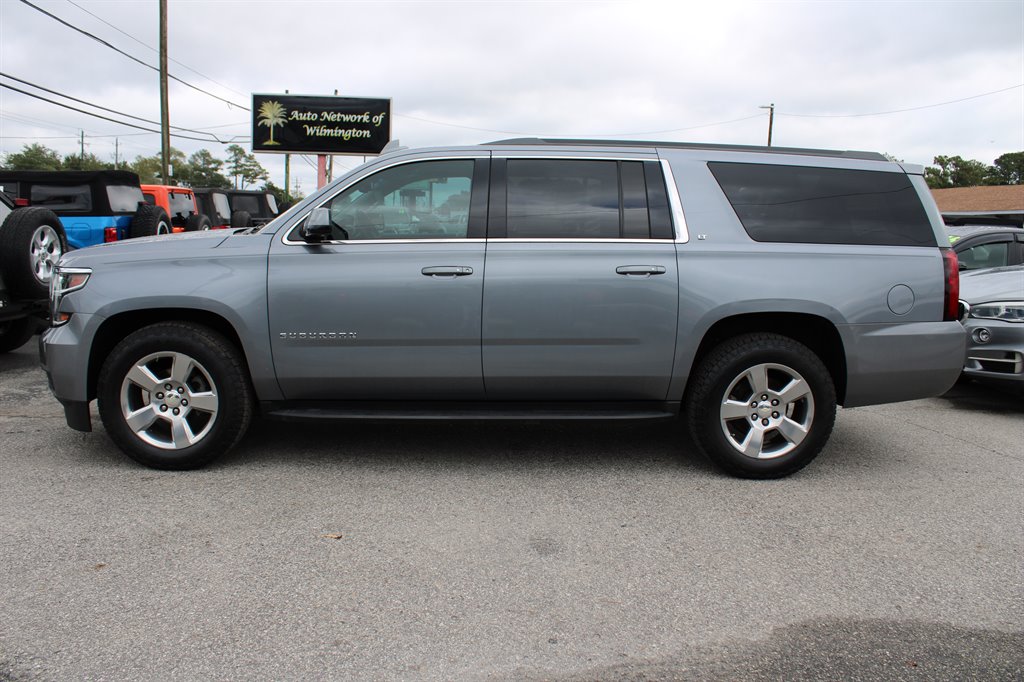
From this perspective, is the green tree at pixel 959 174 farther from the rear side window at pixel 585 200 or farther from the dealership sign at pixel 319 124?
the rear side window at pixel 585 200

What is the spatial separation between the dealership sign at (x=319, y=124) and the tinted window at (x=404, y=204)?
831 inches

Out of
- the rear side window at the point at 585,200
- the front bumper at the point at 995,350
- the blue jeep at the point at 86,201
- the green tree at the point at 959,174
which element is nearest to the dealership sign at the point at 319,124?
the blue jeep at the point at 86,201

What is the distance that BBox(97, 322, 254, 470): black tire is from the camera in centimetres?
429

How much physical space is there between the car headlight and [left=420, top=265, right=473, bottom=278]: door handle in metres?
1.92

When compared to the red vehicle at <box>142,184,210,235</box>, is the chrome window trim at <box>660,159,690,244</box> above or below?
below

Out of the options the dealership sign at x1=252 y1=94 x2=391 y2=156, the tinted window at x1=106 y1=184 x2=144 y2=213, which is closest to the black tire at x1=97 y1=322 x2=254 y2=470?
the tinted window at x1=106 y1=184 x2=144 y2=213

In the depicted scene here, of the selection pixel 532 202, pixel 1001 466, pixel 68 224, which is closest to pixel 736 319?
pixel 532 202

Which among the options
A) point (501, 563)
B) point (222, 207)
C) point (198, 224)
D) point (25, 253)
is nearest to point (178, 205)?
point (222, 207)

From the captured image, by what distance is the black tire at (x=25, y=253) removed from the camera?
6.77 metres

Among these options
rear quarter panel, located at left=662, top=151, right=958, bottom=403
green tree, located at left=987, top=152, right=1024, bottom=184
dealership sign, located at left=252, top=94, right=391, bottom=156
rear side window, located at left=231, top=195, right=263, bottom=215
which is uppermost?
green tree, located at left=987, top=152, right=1024, bottom=184

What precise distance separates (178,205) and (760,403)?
15263 millimetres

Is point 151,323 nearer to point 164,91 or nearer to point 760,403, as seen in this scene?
point 760,403

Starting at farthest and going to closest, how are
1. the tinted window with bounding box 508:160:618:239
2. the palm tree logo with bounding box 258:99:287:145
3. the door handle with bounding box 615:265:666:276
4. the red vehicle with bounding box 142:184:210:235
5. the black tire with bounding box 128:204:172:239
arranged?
the palm tree logo with bounding box 258:99:287:145, the red vehicle with bounding box 142:184:210:235, the black tire with bounding box 128:204:172:239, the tinted window with bounding box 508:160:618:239, the door handle with bounding box 615:265:666:276

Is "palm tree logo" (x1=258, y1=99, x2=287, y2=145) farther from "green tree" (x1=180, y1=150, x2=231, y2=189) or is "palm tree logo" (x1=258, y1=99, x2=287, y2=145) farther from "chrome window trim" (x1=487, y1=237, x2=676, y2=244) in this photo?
"green tree" (x1=180, y1=150, x2=231, y2=189)
